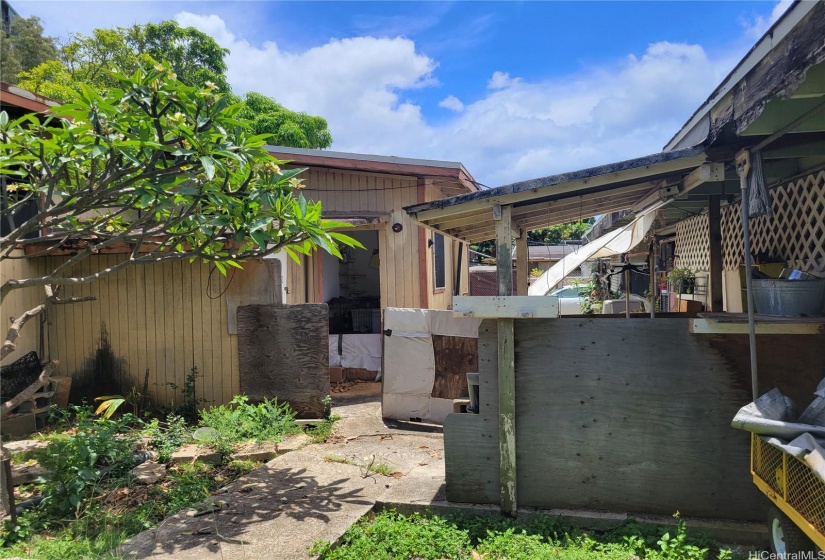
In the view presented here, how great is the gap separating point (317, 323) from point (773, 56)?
18.4 feet

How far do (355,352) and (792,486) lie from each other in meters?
7.57

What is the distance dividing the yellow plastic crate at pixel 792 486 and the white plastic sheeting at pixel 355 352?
6998 millimetres

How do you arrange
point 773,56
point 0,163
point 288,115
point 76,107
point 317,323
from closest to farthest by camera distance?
point 773,56 < point 76,107 < point 0,163 < point 317,323 < point 288,115

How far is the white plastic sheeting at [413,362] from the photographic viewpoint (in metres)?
6.81

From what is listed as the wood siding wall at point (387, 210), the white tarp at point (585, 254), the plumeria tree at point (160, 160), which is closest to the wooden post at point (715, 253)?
the white tarp at point (585, 254)

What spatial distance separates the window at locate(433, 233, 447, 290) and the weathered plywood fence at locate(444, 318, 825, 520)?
6216 millimetres

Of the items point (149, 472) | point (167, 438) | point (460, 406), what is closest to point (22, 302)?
point (167, 438)

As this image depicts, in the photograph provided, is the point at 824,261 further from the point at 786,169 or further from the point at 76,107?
the point at 76,107

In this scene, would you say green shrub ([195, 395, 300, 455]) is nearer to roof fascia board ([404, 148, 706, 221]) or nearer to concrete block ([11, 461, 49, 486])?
concrete block ([11, 461, 49, 486])

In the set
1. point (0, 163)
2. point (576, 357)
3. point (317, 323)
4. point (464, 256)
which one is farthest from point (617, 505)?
point (464, 256)

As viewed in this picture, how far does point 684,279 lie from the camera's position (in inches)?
327

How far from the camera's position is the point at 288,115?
22.0 meters

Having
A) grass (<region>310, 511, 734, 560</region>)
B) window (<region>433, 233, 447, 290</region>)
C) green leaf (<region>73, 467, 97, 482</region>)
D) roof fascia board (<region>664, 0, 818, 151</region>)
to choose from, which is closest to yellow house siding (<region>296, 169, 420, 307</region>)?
window (<region>433, 233, 447, 290</region>)

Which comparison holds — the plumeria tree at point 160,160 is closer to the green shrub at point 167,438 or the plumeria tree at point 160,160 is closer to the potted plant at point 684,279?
the green shrub at point 167,438
